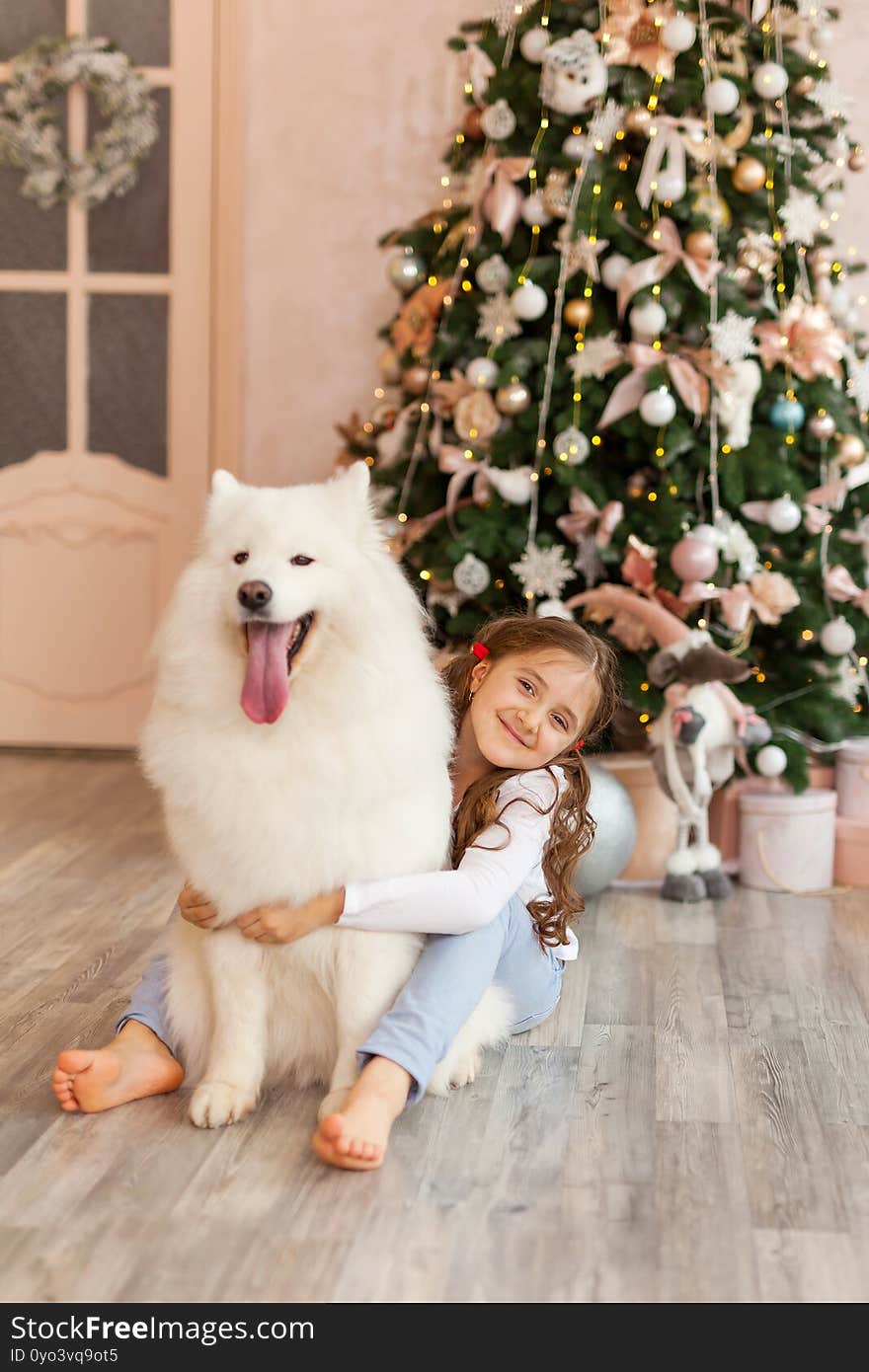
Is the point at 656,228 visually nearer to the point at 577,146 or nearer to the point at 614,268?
the point at 614,268

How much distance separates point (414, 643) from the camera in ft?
6.06

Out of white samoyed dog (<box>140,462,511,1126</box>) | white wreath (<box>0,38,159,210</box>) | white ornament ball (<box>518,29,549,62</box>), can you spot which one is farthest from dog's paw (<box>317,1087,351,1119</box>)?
white wreath (<box>0,38,159,210</box>)

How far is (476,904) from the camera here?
185cm

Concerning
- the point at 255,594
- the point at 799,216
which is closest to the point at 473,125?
the point at 799,216

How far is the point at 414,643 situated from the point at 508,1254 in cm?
76

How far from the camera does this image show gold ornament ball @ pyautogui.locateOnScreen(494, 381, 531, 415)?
318 cm

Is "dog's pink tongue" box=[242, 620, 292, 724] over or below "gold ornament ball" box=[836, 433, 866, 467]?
below

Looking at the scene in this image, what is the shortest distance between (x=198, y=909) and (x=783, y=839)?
1681 millimetres

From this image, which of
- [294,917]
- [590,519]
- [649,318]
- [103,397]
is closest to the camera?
[294,917]

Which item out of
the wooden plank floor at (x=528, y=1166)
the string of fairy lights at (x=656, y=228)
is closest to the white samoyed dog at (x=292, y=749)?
the wooden plank floor at (x=528, y=1166)

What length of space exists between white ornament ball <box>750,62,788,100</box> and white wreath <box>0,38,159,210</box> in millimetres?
1911

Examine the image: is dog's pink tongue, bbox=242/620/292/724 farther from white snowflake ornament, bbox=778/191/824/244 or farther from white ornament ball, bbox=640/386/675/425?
white snowflake ornament, bbox=778/191/824/244
